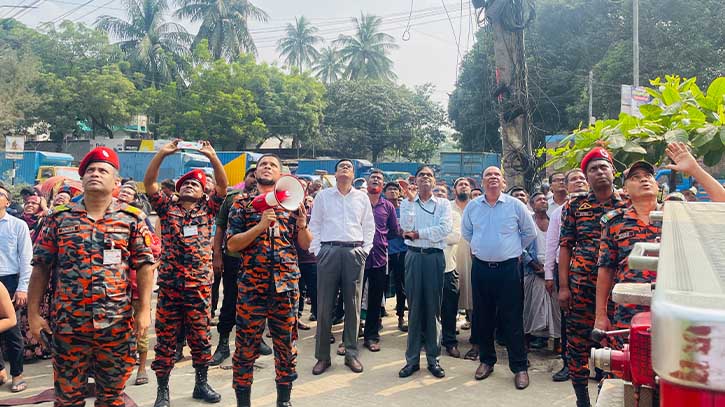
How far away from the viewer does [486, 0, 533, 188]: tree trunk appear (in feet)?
24.1

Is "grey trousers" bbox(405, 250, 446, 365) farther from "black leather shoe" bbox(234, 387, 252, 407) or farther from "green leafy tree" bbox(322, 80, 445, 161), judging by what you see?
"green leafy tree" bbox(322, 80, 445, 161)

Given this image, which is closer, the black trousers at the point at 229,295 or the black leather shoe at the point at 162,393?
the black leather shoe at the point at 162,393

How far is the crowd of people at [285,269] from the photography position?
3.30m

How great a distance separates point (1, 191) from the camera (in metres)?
4.87

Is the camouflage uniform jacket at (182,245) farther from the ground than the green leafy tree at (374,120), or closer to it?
closer to it

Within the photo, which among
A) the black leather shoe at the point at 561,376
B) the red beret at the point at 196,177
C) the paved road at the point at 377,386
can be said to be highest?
the red beret at the point at 196,177

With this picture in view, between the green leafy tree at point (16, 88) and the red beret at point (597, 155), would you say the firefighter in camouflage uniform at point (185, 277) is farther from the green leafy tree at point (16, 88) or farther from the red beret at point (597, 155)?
the green leafy tree at point (16, 88)

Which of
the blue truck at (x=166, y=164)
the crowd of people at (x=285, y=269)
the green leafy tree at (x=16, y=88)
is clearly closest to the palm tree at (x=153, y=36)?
the green leafy tree at (x=16, y=88)

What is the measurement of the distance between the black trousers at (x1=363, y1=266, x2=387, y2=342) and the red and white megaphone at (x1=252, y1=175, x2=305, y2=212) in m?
2.78

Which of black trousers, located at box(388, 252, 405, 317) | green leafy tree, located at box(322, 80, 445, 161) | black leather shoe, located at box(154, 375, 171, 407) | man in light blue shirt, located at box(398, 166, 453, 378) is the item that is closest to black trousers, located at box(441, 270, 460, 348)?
man in light blue shirt, located at box(398, 166, 453, 378)

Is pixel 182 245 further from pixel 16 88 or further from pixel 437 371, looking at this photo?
pixel 16 88

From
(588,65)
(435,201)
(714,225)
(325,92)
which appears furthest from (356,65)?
(714,225)

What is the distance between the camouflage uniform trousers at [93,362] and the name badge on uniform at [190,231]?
1276 millimetres

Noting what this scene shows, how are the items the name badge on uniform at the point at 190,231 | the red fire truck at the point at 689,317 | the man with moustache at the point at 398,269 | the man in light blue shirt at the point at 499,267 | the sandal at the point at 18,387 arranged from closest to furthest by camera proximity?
the red fire truck at the point at 689,317
the name badge on uniform at the point at 190,231
the sandal at the point at 18,387
the man in light blue shirt at the point at 499,267
the man with moustache at the point at 398,269
